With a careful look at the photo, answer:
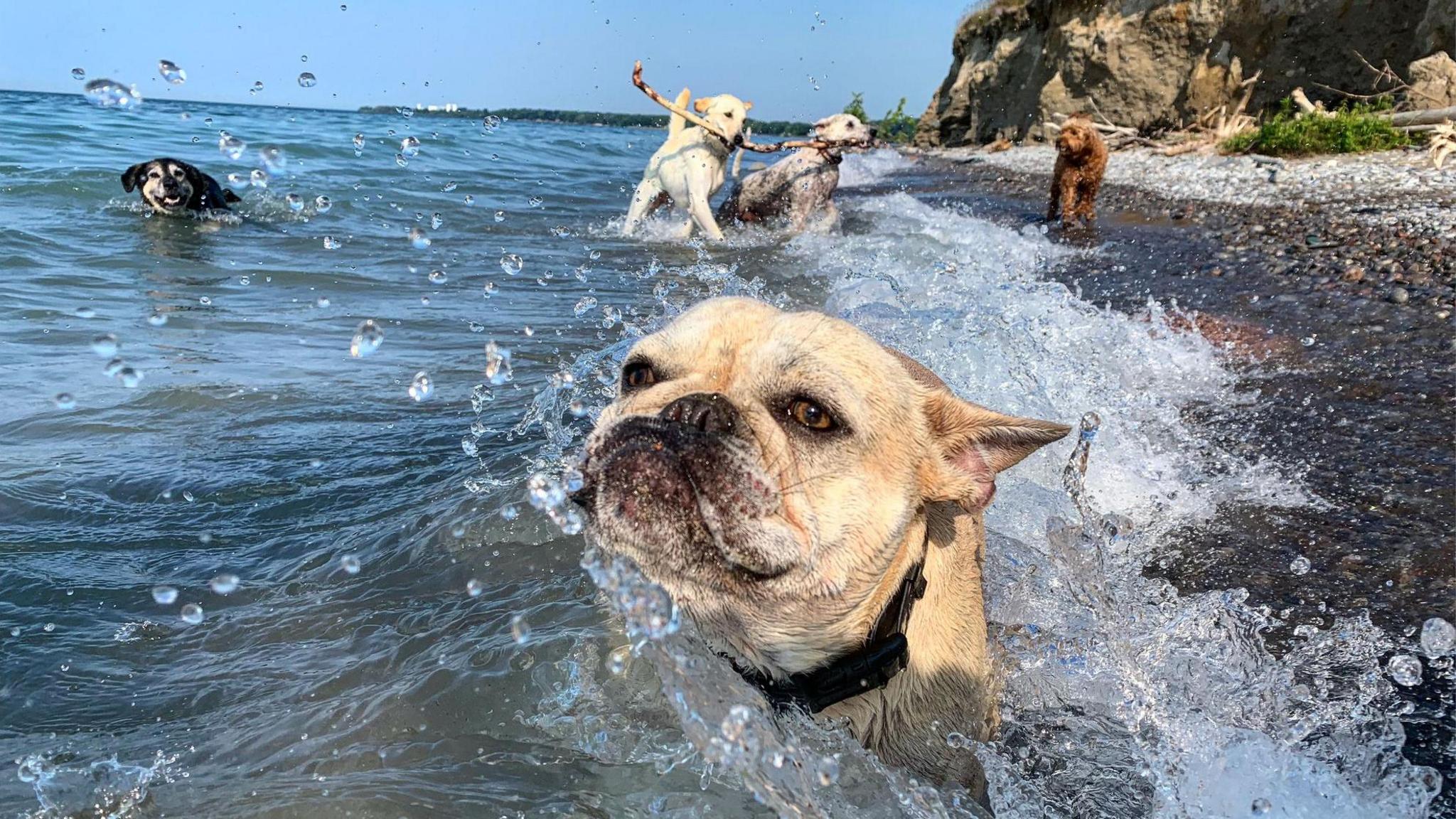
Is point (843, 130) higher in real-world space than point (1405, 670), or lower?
higher

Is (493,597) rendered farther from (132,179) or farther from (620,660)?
(132,179)

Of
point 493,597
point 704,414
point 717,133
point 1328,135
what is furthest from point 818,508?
point 1328,135

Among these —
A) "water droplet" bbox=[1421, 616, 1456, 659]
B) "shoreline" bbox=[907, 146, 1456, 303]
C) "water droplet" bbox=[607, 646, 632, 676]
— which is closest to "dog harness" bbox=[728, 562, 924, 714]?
"water droplet" bbox=[607, 646, 632, 676]

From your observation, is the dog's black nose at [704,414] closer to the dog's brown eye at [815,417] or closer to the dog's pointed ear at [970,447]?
the dog's brown eye at [815,417]

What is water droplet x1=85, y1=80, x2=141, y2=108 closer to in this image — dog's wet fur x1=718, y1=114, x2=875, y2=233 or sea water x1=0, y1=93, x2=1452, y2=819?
sea water x1=0, y1=93, x2=1452, y2=819

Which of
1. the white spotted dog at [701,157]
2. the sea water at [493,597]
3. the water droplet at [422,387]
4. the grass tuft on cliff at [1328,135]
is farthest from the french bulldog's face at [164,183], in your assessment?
the grass tuft on cliff at [1328,135]

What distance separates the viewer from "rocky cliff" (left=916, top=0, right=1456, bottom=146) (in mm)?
19625

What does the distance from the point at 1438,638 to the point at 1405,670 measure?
0.76 feet

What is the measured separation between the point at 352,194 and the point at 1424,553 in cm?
1573

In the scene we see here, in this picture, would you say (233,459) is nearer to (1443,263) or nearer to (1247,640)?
(1247,640)

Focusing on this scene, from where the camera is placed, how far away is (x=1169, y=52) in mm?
25594

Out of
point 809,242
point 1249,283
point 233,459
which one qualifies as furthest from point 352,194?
point 1249,283

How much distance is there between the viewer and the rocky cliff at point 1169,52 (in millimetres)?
19625

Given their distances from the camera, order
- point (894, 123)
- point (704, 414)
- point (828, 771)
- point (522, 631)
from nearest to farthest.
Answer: point (704, 414) → point (828, 771) → point (522, 631) → point (894, 123)
